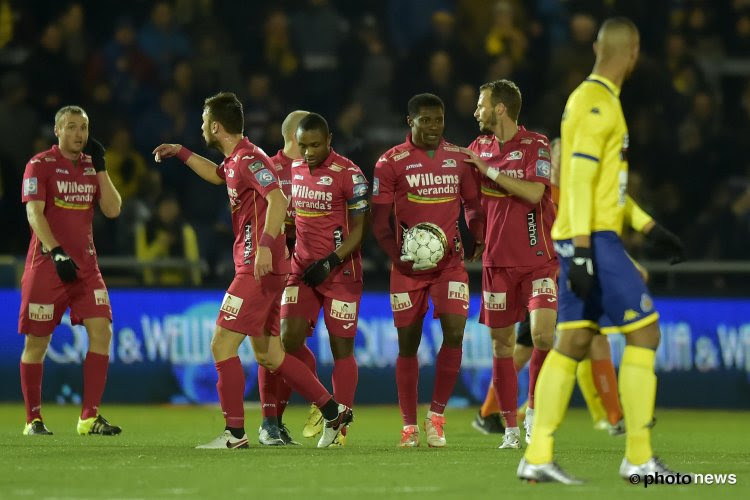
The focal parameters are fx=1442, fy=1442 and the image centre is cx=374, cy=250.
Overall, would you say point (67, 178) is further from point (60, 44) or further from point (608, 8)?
point (608, 8)

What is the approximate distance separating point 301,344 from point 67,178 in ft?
8.39

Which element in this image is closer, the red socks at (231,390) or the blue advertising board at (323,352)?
the red socks at (231,390)

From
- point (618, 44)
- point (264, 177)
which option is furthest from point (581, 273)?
point (264, 177)

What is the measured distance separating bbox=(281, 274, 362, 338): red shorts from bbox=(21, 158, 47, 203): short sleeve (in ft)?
7.92

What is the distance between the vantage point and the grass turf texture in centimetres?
765

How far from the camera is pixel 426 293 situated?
10.8 metres

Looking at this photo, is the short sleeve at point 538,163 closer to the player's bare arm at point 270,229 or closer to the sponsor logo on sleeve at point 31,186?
the player's bare arm at point 270,229

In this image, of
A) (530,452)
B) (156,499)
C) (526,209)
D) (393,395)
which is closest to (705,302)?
(393,395)

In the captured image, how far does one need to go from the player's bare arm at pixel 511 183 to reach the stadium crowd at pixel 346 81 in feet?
20.3

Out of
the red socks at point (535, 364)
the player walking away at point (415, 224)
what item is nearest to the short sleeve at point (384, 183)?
the player walking away at point (415, 224)

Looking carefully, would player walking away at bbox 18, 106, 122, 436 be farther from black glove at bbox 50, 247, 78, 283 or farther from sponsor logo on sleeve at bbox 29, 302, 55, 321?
black glove at bbox 50, 247, 78, 283

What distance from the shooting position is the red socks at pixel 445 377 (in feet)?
35.2

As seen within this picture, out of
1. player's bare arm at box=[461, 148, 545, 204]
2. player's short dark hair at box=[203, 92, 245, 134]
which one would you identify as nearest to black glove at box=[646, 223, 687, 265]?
player's bare arm at box=[461, 148, 545, 204]

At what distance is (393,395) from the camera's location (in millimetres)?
15508
